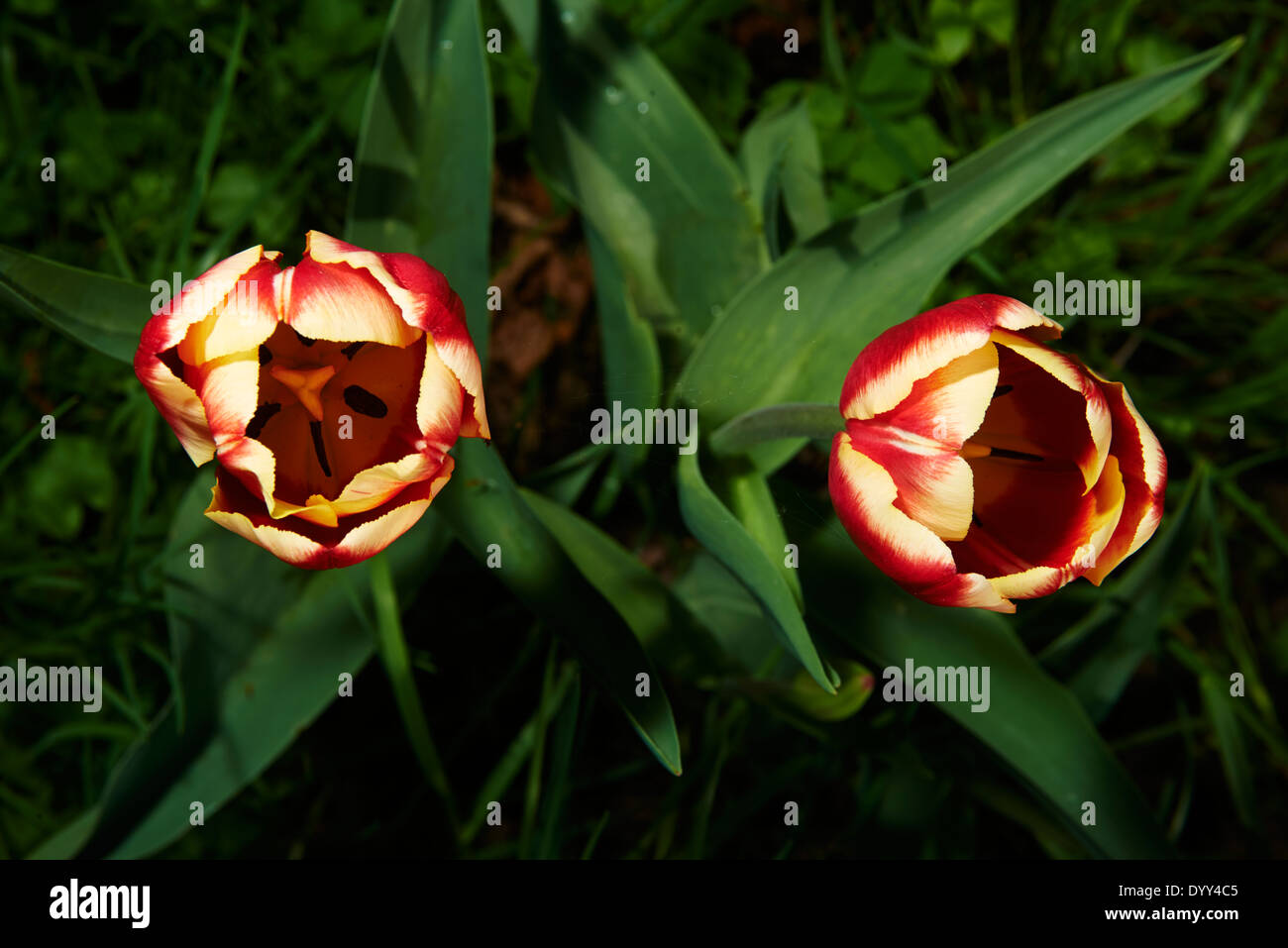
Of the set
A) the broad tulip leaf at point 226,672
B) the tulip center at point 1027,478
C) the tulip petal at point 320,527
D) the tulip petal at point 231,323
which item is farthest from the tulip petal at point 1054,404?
the broad tulip leaf at point 226,672

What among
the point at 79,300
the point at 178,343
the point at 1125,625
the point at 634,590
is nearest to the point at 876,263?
the point at 634,590

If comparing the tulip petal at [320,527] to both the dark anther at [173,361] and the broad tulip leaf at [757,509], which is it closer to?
the dark anther at [173,361]

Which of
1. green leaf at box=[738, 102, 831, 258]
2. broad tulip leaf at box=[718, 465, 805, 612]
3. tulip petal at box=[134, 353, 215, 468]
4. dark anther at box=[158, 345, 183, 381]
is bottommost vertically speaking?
broad tulip leaf at box=[718, 465, 805, 612]

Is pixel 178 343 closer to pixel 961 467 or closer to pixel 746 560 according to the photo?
pixel 746 560

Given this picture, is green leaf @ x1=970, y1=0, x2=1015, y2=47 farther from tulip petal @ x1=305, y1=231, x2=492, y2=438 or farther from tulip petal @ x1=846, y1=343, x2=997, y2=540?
tulip petal @ x1=305, y1=231, x2=492, y2=438

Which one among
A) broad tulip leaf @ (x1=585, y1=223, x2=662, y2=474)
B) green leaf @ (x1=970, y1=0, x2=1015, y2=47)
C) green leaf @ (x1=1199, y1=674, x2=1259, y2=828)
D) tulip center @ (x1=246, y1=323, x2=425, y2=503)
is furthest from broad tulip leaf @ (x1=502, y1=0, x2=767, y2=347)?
green leaf @ (x1=1199, y1=674, x2=1259, y2=828)
